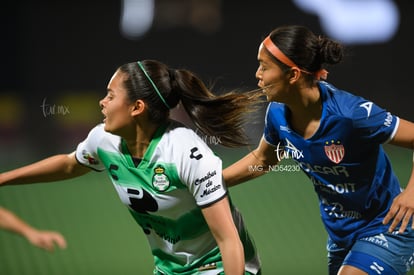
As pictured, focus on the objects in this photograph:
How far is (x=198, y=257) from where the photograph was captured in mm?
2818

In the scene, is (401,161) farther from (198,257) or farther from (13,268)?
A: (198,257)

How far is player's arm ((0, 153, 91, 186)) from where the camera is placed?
9.77 ft

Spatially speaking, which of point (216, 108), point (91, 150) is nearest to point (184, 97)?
point (216, 108)

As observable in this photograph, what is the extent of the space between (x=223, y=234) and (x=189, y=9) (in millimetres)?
8052

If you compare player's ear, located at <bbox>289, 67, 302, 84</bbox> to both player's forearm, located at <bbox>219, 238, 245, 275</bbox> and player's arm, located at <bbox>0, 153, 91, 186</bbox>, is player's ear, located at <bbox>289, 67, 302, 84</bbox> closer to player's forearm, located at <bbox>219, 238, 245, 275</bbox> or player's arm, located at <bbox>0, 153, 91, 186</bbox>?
player's forearm, located at <bbox>219, 238, 245, 275</bbox>

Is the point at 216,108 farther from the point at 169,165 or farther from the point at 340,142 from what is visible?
the point at 340,142

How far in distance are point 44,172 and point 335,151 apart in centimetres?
109

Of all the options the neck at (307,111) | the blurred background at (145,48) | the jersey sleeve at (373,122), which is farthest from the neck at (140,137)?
the blurred background at (145,48)

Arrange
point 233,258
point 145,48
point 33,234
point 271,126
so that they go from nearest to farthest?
point 33,234 < point 233,258 < point 271,126 < point 145,48

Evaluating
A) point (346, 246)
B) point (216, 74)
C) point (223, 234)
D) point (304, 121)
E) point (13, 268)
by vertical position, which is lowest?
point (216, 74)

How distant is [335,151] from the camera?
2.97 meters

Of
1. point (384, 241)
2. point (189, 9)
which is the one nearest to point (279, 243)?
point (384, 241)

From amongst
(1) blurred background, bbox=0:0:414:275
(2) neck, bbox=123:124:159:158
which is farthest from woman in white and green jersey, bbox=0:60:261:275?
(1) blurred background, bbox=0:0:414:275

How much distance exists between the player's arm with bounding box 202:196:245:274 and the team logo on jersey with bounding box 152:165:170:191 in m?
0.16
